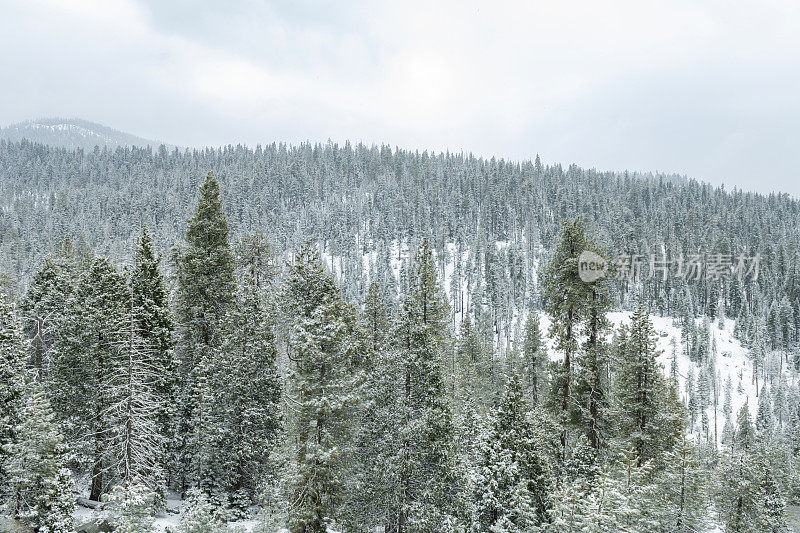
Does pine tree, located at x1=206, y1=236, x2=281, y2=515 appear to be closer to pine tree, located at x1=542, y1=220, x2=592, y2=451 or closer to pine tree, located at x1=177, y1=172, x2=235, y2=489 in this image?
pine tree, located at x1=177, y1=172, x2=235, y2=489

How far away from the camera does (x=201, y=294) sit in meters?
23.7

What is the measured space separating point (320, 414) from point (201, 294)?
1158 cm

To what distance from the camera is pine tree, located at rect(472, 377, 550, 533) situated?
14484 mm

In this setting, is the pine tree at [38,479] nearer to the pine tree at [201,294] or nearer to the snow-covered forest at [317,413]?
the snow-covered forest at [317,413]

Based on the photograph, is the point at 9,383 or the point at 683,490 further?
the point at 683,490

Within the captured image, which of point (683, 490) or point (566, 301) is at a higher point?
point (566, 301)

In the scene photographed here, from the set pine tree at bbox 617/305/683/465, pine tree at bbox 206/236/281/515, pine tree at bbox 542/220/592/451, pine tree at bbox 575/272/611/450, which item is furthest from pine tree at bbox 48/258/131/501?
pine tree at bbox 617/305/683/465

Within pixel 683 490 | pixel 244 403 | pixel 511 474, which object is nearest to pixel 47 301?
pixel 244 403

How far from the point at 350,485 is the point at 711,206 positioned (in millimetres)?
185803

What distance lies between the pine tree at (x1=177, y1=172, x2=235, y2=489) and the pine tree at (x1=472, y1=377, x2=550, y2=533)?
14.2 meters

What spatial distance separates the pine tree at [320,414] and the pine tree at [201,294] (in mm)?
7802

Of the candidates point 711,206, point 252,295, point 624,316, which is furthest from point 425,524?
point 711,206

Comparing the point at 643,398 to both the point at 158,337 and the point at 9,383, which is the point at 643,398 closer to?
the point at 158,337

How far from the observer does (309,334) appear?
1644cm
